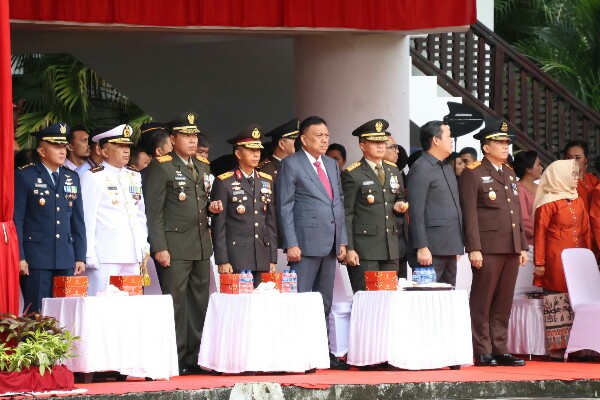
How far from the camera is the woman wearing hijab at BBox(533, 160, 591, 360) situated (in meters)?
12.1

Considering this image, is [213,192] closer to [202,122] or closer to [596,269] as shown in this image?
[596,269]

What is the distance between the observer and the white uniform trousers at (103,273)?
10.6 meters

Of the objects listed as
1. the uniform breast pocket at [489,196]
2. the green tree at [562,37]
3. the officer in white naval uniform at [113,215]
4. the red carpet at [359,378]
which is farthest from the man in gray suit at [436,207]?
the green tree at [562,37]

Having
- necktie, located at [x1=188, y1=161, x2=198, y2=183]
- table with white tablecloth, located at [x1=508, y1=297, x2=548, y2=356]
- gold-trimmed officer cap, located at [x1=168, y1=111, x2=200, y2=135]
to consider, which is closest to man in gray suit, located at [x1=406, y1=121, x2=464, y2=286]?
table with white tablecloth, located at [x1=508, y1=297, x2=548, y2=356]

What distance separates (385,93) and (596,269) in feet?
9.94

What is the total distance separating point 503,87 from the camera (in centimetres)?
1568

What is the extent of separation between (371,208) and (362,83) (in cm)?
313

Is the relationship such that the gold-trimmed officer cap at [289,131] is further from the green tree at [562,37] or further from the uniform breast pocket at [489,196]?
the green tree at [562,37]

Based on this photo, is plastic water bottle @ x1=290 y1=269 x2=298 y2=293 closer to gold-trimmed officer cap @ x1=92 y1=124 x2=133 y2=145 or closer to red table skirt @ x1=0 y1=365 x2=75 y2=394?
gold-trimmed officer cap @ x1=92 y1=124 x2=133 y2=145

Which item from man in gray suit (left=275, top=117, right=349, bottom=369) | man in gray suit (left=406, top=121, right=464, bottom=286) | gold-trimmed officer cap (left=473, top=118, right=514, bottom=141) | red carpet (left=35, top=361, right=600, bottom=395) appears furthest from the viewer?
gold-trimmed officer cap (left=473, top=118, right=514, bottom=141)

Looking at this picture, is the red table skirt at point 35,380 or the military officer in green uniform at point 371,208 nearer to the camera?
the red table skirt at point 35,380

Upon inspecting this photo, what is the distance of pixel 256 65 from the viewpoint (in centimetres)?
1730

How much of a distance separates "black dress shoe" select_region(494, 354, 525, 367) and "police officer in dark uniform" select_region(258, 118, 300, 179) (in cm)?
222

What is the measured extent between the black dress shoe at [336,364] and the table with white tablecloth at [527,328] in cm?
191
